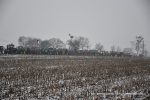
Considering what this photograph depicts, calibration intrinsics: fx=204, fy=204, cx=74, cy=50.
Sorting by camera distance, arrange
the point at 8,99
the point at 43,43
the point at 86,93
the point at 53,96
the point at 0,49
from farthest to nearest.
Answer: the point at 43,43, the point at 0,49, the point at 86,93, the point at 53,96, the point at 8,99

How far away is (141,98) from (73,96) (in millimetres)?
2593

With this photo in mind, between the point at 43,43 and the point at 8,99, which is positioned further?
the point at 43,43

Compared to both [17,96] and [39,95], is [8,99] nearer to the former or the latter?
[17,96]

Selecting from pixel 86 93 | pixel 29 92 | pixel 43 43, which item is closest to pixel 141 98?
pixel 86 93

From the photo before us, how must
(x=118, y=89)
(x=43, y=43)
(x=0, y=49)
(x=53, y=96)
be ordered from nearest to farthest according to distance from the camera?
1. (x=53, y=96)
2. (x=118, y=89)
3. (x=0, y=49)
4. (x=43, y=43)

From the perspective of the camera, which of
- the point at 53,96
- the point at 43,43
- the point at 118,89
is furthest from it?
the point at 43,43

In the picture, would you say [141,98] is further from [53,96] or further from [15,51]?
[15,51]

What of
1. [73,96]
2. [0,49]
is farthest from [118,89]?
[0,49]

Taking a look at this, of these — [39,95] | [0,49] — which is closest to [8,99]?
[39,95]

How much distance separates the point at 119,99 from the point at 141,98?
97cm

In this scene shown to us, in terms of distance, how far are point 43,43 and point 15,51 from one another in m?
65.2

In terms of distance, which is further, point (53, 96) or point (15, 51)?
point (15, 51)

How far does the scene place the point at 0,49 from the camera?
146 feet

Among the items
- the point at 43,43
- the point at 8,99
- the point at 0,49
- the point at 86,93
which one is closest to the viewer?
the point at 8,99
